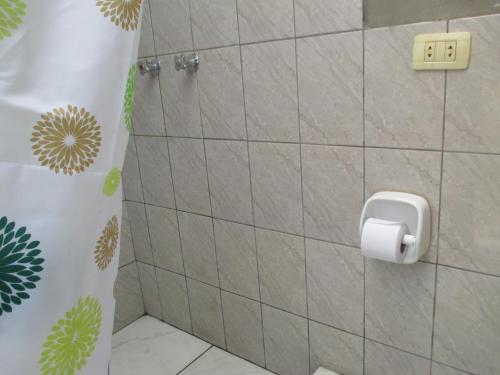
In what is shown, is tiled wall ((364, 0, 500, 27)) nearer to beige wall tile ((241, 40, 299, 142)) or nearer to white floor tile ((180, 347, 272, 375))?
beige wall tile ((241, 40, 299, 142))

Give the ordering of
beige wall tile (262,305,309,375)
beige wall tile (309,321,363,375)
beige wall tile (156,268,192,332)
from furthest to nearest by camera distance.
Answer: beige wall tile (156,268,192,332) → beige wall tile (262,305,309,375) → beige wall tile (309,321,363,375)

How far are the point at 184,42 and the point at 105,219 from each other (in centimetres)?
95

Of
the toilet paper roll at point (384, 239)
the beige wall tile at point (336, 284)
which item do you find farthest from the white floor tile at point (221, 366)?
the toilet paper roll at point (384, 239)

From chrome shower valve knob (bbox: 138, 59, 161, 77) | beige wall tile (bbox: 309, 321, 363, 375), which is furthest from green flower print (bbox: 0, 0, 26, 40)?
beige wall tile (bbox: 309, 321, 363, 375)

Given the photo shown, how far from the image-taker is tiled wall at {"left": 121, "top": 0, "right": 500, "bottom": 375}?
1.07 meters

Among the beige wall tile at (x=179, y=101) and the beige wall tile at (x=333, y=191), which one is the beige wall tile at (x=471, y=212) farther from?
the beige wall tile at (x=179, y=101)

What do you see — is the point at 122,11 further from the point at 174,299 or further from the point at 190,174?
the point at 174,299

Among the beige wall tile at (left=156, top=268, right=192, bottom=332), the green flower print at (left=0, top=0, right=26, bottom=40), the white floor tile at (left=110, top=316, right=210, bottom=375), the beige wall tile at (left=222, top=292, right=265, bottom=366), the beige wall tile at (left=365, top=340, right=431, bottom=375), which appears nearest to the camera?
the green flower print at (left=0, top=0, right=26, bottom=40)

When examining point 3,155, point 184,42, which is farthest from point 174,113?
point 3,155

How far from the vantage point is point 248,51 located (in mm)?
1346

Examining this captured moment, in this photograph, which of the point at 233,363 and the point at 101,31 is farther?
the point at 233,363

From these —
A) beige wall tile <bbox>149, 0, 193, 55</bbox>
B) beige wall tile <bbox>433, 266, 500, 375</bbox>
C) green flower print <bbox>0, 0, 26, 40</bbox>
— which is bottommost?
beige wall tile <bbox>433, 266, 500, 375</bbox>

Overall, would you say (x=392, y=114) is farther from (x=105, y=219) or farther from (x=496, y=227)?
(x=105, y=219)

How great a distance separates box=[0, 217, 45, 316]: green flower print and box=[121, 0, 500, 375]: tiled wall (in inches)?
34.1
